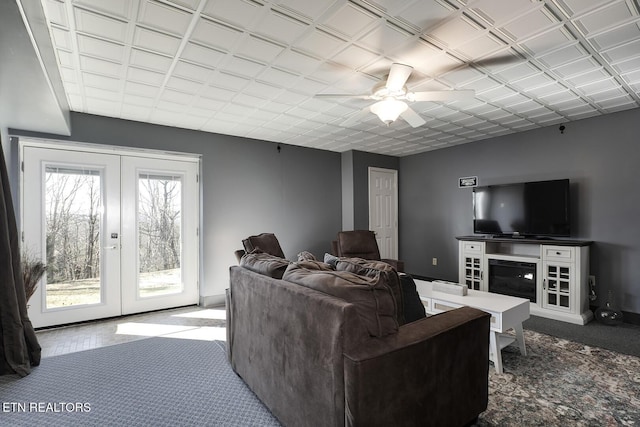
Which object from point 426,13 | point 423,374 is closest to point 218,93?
point 426,13

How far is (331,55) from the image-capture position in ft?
7.91

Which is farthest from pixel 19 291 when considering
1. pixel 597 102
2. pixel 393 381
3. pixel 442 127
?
pixel 597 102

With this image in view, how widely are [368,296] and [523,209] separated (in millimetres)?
3930

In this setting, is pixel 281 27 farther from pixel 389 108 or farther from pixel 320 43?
pixel 389 108

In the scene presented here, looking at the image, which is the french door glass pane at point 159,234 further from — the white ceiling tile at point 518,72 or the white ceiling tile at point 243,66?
the white ceiling tile at point 518,72

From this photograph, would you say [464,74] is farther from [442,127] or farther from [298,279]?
[298,279]

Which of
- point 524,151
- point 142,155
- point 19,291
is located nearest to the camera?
point 19,291

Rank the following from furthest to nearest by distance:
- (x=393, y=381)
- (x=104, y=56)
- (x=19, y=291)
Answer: (x=19, y=291)
(x=104, y=56)
(x=393, y=381)

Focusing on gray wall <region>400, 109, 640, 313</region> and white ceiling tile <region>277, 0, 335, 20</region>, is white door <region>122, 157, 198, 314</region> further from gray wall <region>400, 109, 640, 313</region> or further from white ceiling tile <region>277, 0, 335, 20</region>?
gray wall <region>400, 109, 640, 313</region>

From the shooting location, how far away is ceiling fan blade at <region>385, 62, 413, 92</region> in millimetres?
2300

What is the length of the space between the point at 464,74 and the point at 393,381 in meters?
2.54

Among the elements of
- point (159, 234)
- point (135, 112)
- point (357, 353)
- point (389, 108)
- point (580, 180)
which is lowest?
point (357, 353)

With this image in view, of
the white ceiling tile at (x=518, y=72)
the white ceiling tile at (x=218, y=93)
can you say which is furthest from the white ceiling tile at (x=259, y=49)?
the white ceiling tile at (x=518, y=72)

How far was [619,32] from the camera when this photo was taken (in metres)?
2.14
